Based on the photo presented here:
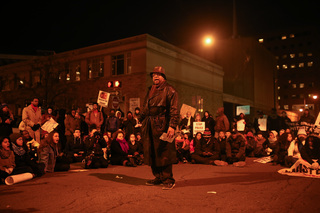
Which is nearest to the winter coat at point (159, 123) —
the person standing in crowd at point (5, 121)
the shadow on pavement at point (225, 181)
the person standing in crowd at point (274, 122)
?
the shadow on pavement at point (225, 181)

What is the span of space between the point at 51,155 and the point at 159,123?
4.52 m

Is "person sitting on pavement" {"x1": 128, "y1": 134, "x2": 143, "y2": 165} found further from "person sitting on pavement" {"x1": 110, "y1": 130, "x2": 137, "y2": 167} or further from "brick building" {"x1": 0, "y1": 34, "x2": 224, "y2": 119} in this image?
"brick building" {"x1": 0, "y1": 34, "x2": 224, "y2": 119}

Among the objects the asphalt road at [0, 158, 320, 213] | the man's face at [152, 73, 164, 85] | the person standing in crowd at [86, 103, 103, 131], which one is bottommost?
the asphalt road at [0, 158, 320, 213]

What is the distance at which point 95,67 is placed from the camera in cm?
3142

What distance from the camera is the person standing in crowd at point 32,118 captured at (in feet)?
36.9

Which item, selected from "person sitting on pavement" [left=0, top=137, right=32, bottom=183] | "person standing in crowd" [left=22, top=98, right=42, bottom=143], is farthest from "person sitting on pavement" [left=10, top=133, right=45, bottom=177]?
"person standing in crowd" [left=22, top=98, right=42, bottom=143]

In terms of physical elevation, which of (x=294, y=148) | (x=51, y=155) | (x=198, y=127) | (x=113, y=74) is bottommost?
(x=51, y=155)

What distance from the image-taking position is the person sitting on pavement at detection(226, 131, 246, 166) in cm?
1195

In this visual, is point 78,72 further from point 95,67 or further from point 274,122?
point 274,122

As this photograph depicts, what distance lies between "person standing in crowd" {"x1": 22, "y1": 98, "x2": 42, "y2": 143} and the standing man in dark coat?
6381 mm

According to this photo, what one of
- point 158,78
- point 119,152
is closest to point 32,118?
point 119,152

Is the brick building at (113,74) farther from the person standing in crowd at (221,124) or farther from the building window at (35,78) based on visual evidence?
the person standing in crowd at (221,124)

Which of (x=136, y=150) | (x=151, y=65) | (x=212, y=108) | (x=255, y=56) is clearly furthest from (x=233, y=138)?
(x=255, y=56)

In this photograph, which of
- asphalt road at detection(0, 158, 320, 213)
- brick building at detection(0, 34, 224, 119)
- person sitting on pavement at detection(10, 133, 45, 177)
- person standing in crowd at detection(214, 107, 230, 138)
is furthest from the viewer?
brick building at detection(0, 34, 224, 119)
